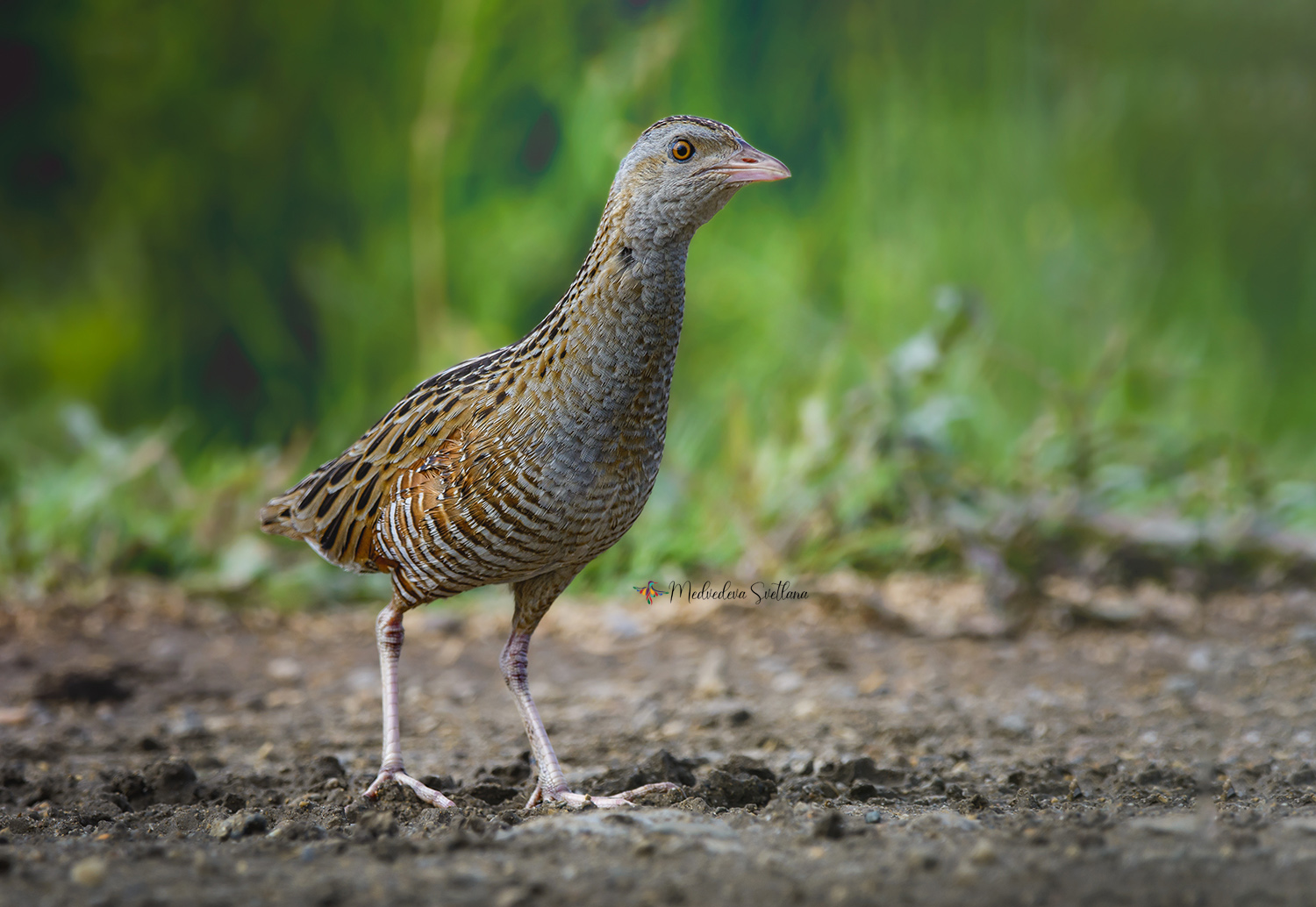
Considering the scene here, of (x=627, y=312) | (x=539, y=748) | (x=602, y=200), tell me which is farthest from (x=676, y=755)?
(x=602, y=200)

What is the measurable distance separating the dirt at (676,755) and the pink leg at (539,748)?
0.37 ft

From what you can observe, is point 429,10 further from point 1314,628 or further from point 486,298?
point 1314,628

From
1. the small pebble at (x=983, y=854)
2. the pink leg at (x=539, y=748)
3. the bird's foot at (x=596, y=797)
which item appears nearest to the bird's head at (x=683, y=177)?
the pink leg at (x=539, y=748)

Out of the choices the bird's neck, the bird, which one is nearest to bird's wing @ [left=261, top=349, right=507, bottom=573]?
the bird

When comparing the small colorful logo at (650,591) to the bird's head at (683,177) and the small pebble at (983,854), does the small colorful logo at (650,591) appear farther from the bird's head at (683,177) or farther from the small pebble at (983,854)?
the small pebble at (983,854)

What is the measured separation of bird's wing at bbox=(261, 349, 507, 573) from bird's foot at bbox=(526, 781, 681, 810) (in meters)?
0.77

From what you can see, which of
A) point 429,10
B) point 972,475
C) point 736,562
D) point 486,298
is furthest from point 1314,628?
point 429,10

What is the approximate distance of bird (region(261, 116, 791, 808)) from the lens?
126 inches

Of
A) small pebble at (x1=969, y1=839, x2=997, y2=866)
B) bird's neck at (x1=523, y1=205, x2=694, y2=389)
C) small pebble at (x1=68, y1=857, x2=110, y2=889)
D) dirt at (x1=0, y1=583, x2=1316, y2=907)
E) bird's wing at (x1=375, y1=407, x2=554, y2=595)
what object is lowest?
dirt at (x1=0, y1=583, x2=1316, y2=907)

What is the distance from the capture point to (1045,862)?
234 centimetres

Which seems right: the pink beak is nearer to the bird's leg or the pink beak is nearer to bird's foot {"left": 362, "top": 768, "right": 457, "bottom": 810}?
the bird's leg

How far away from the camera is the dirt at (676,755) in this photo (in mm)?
2316

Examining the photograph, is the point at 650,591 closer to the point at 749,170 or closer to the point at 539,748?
the point at 539,748

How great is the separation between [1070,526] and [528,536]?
11.6ft
